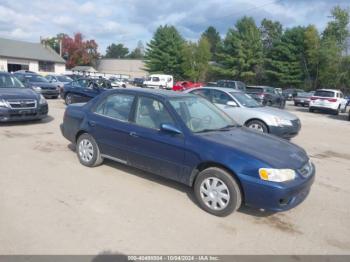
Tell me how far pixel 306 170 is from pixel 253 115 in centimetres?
508

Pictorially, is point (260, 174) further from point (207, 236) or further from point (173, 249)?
point (173, 249)

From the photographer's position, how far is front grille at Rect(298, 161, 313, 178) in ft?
14.6

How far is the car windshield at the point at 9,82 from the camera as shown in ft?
34.3

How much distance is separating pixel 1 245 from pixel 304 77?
183 ft

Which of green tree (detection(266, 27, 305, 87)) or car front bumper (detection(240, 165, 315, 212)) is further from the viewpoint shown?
green tree (detection(266, 27, 305, 87))

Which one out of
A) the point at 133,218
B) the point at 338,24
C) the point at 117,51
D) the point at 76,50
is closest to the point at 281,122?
the point at 133,218

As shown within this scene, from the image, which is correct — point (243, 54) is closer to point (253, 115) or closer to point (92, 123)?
point (253, 115)

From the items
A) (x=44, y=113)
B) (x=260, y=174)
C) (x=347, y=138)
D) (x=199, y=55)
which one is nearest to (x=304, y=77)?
(x=199, y=55)

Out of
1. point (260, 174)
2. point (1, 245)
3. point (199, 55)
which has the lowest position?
point (1, 245)

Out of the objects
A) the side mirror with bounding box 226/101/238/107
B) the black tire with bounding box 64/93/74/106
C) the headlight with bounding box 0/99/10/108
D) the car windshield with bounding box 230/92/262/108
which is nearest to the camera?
the headlight with bounding box 0/99/10/108

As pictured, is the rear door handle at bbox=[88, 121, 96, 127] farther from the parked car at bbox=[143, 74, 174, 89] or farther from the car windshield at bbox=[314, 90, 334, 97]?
the parked car at bbox=[143, 74, 174, 89]

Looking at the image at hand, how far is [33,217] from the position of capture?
13.5 feet

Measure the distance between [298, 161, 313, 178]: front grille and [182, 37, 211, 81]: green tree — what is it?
2244 inches

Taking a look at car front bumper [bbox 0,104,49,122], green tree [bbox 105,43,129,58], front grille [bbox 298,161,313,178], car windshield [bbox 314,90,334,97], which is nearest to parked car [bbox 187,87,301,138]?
front grille [bbox 298,161,313,178]
